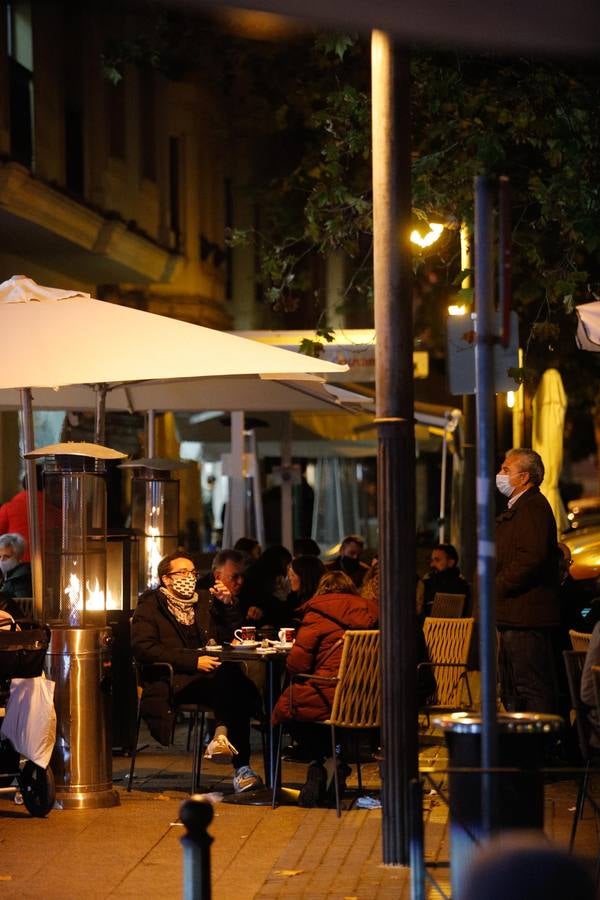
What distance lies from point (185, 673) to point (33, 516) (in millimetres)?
1585

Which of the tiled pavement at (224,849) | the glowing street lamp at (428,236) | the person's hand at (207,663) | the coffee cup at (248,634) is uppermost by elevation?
the glowing street lamp at (428,236)

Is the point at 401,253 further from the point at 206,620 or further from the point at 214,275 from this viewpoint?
the point at 214,275

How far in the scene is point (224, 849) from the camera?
8.90 metres

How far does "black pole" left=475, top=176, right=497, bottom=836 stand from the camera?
6.05 metres

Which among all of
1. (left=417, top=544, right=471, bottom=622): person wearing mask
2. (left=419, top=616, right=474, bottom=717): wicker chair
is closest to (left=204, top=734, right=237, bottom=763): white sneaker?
(left=419, top=616, right=474, bottom=717): wicker chair

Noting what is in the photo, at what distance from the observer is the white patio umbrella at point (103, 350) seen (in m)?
10.2

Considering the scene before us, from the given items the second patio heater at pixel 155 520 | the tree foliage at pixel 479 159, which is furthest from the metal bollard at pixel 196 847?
the second patio heater at pixel 155 520

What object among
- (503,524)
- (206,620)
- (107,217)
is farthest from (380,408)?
(107,217)

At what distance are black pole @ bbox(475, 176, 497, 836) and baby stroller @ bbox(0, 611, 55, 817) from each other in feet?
14.2

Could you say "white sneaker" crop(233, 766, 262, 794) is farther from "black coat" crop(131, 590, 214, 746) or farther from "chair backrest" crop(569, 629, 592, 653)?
"chair backrest" crop(569, 629, 592, 653)

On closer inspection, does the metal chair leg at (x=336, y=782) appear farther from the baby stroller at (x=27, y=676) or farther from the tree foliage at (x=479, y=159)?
the tree foliage at (x=479, y=159)

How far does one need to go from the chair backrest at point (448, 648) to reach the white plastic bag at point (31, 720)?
3.09 meters

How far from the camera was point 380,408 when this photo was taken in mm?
8195

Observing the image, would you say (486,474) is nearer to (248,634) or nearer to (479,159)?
(248,634)
